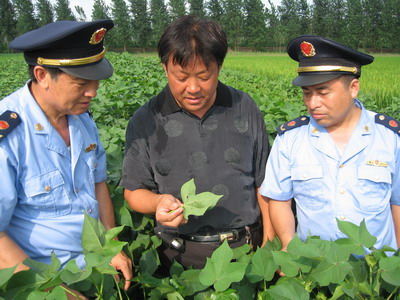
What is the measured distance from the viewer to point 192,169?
73.8 inches


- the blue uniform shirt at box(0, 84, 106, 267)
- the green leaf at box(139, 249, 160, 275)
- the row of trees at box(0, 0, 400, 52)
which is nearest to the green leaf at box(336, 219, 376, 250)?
the green leaf at box(139, 249, 160, 275)

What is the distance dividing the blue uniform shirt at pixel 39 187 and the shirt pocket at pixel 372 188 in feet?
3.95

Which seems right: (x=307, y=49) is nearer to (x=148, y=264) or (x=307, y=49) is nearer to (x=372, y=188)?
(x=372, y=188)

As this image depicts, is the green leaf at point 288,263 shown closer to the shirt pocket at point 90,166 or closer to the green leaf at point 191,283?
the green leaf at point 191,283

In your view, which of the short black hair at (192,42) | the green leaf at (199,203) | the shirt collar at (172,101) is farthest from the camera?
the shirt collar at (172,101)

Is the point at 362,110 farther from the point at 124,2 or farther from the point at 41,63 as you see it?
the point at 124,2

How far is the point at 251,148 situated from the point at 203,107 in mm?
324

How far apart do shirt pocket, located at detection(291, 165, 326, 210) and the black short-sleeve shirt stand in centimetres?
24

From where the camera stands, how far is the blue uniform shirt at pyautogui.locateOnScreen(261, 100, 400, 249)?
1.73 meters

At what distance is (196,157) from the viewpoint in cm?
188

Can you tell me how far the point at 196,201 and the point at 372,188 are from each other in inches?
34.2

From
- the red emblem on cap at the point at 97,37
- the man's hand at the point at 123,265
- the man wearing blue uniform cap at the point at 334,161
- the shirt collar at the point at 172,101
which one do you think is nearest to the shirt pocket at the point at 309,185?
the man wearing blue uniform cap at the point at 334,161

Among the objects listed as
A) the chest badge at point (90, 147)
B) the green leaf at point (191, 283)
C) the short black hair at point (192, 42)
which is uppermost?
the short black hair at point (192, 42)

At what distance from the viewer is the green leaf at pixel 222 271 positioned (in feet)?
3.22
